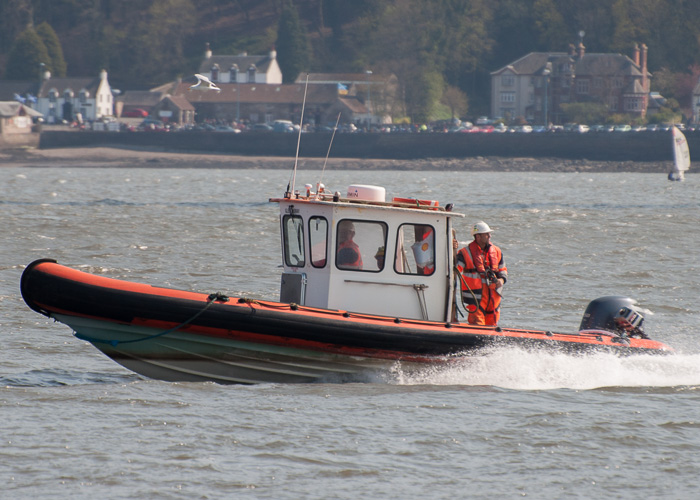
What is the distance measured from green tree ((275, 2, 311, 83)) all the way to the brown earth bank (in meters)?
38.6

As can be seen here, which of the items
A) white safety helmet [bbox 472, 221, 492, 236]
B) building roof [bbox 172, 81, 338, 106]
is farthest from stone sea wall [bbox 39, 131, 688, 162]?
white safety helmet [bbox 472, 221, 492, 236]

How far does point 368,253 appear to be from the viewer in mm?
10242

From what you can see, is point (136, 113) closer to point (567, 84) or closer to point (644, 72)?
point (567, 84)

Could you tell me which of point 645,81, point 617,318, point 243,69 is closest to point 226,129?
point 243,69

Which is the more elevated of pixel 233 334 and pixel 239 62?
pixel 239 62

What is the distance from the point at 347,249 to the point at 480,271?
1.38m

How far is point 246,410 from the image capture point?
31.2ft

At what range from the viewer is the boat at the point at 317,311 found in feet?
31.8

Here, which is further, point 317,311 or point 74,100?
point 74,100

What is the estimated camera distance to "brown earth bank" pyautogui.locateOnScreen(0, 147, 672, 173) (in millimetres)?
79875

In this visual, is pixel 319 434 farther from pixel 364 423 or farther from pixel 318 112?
pixel 318 112

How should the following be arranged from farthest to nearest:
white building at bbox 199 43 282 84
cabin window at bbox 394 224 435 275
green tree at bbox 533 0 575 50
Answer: white building at bbox 199 43 282 84
green tree at bbox 533 0 575 50
cabin window at bbox 394 224 435 275

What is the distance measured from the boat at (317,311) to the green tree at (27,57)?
123 metres

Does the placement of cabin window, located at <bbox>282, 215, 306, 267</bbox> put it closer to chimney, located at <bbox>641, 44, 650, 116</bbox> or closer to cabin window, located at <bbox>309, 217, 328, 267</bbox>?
cabin window, located at <bbox>309, 217, 328, 267</bbox>
